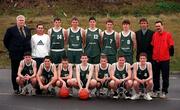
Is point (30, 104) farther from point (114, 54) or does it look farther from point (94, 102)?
point (114, 54)

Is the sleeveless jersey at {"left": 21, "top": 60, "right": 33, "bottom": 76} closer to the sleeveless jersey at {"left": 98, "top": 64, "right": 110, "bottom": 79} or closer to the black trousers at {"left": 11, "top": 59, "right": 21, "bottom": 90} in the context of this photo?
the black trousers at {"left": 11, "top": 59, "right": 21, "bottom": 90}

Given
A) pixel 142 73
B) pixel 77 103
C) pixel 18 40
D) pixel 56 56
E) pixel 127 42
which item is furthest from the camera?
pixel 56 56

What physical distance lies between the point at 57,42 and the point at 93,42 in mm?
930

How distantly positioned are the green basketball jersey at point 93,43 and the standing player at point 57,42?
635 mm

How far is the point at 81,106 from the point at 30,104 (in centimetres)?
121

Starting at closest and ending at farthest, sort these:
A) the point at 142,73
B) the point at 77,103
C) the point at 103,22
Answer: the point at 77,103 → the point at 142,73 → the point at 103,22

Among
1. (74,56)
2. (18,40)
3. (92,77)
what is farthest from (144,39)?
(18,40)

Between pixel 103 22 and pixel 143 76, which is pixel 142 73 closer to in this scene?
pixel 143 76

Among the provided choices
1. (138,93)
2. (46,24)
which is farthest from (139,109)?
(46,24)

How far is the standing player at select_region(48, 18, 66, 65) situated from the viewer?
1320 cm

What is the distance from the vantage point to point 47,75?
42.7 feet

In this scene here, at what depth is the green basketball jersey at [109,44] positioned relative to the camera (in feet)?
43.0

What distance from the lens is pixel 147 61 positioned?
1289 cm

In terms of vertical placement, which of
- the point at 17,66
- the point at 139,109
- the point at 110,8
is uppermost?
the point at 110,8
